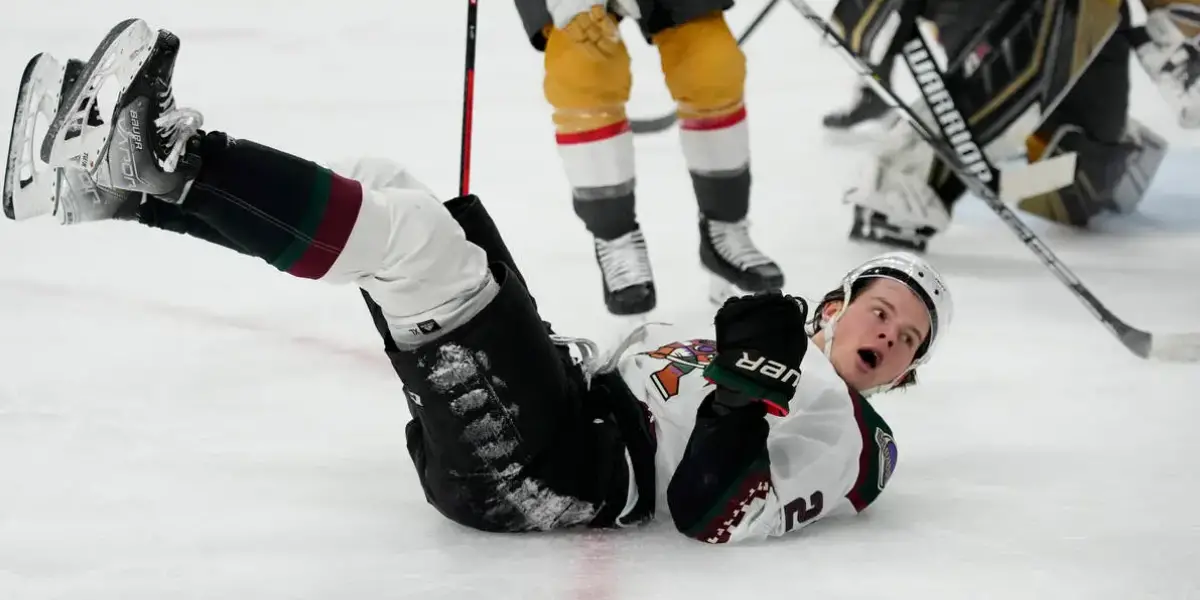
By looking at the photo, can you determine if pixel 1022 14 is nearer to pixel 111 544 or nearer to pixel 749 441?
pixel 749 441

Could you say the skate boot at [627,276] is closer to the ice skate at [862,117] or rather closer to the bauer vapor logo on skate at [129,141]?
the bauer vapor logo on skate at [129,141]

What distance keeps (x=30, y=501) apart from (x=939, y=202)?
6.46 ft

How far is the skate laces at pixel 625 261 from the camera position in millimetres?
2219

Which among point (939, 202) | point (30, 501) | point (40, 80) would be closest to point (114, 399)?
point (30, 501)

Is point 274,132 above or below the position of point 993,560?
below

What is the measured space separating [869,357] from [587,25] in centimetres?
79

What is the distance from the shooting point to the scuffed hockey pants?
1150 millimetres

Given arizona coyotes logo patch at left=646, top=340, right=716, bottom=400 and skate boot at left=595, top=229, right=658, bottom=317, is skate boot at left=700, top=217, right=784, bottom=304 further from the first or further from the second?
arizona coyotes logo patch at left=646, top=340, right=716, bottom=400

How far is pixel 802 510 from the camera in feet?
4.50

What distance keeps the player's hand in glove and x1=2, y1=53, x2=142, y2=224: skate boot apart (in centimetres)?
97

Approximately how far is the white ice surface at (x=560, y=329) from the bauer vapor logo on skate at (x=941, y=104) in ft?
0.73

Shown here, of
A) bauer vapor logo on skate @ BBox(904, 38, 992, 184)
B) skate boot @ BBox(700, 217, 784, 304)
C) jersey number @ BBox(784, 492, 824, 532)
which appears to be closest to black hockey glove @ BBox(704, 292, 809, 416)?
jersey number @ BBox(784, 492, 824, 532)

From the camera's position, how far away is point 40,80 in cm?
125

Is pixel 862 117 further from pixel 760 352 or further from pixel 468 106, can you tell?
pixel 760 352
